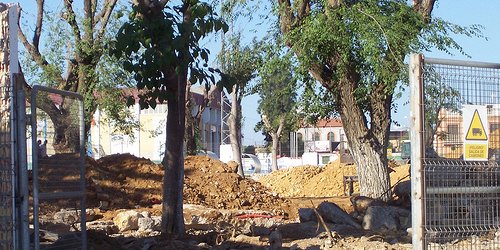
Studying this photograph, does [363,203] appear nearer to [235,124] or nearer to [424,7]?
[424,7]

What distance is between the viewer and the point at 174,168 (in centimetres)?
1252

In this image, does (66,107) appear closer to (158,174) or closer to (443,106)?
(443,106)

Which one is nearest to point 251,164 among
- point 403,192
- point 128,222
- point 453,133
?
point 403,192

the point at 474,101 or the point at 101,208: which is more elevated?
the point at 474,101

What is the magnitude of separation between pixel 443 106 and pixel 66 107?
14.8 feet

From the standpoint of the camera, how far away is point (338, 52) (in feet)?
62.0

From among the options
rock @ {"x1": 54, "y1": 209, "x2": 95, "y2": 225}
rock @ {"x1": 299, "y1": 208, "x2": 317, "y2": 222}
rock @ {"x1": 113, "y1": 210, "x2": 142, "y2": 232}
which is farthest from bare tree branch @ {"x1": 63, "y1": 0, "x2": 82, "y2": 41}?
rock @ {"x1": 54, "y1": 209, "x2": 95, "y2": 225}

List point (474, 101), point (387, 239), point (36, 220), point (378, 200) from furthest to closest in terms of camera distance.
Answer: point (378, 200), point (387, 239), point (474, 101), point (36, 220)

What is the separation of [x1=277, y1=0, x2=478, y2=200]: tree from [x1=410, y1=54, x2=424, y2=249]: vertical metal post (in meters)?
9.55

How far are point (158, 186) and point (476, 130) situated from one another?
54.0ft

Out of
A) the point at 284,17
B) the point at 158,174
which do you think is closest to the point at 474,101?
the point at 284,17

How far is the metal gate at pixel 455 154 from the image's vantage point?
26.2 ft

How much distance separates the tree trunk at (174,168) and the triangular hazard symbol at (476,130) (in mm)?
5216

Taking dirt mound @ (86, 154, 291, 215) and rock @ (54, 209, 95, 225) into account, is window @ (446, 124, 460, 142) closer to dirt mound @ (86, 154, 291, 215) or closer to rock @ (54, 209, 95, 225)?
rock @ (54, 209, 95, 225)
